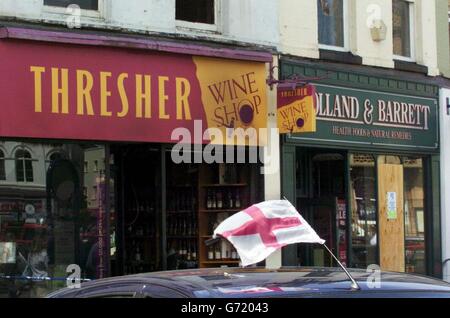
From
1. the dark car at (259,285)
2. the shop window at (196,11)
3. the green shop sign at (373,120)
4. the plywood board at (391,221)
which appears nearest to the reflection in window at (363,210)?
the plywood board at (391,221)

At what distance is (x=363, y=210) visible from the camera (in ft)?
45.1

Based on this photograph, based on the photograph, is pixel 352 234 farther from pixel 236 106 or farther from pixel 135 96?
pixel 135 96

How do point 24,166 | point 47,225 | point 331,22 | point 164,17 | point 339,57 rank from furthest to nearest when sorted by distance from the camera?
point 331,22, point 339,57, point 164,17, point 47,225, point 24,166

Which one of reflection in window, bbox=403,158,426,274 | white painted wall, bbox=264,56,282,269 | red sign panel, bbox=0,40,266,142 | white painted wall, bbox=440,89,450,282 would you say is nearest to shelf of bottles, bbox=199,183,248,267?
white painted wall, bbox=264,56,282,269

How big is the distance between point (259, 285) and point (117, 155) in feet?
28.0

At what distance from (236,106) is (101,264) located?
313 cm

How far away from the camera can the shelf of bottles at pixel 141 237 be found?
12.0 metres

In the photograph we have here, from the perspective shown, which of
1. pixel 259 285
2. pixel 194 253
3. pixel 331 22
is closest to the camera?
pixel 259 285

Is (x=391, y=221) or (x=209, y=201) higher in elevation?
(x=209, y=201)

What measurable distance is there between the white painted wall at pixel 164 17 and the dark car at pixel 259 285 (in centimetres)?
642

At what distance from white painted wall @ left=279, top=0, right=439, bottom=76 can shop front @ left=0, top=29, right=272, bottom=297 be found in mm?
973

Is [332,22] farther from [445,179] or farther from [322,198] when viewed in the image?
[445,179]

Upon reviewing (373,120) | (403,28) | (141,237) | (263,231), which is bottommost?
(141,237)

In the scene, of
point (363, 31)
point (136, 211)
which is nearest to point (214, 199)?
point (136, 211)
